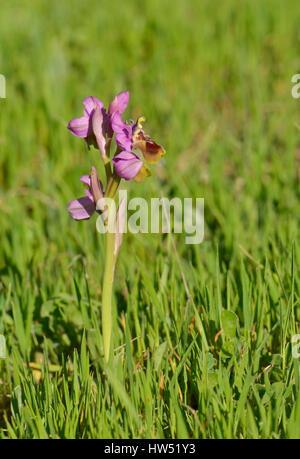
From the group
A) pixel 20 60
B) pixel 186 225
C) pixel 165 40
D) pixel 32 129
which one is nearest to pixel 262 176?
pixel 186 225

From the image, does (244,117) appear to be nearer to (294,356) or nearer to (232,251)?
(232,251)

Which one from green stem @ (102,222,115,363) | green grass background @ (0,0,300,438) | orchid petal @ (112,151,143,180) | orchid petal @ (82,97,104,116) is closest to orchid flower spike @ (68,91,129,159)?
orchid petal @ (82,97,104,116)

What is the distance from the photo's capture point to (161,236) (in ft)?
7.84

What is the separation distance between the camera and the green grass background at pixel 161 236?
146 cm

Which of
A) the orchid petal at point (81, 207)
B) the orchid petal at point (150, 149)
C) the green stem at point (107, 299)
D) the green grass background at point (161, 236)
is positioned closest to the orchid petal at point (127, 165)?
the orchid petal at point (150, 149)

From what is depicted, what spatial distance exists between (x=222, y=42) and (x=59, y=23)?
1394 mm

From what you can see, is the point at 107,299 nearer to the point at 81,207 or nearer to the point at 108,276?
the point at 108,276

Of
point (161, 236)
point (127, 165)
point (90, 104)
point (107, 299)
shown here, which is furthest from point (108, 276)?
point (161, 236)

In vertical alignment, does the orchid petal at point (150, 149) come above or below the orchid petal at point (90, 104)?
below

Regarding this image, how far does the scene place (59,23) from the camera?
450 cm

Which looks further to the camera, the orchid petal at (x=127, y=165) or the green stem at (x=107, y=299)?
the green stem at (x=107, y=299)

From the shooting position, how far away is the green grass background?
1.46 m

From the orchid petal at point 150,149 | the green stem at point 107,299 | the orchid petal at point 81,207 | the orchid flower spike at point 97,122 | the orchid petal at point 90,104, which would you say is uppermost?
the orchid petal at point 90,104

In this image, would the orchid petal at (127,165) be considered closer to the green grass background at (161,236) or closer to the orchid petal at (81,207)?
the orchid petal at (81,207)
